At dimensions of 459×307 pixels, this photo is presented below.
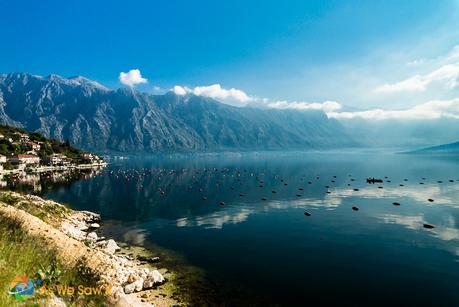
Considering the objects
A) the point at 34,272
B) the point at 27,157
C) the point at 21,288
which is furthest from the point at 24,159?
A: the point at 21,288

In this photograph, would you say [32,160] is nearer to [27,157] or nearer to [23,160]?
[27,157]

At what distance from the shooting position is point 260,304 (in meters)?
25.6

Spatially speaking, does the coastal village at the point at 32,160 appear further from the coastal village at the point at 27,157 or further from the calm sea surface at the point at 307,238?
the calm sea surface at the point at 307,238

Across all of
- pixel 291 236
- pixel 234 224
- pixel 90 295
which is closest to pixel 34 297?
pixel 90 295

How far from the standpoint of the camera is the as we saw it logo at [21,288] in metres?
9.90

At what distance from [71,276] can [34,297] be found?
6.20m

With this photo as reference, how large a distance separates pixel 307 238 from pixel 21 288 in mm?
41196

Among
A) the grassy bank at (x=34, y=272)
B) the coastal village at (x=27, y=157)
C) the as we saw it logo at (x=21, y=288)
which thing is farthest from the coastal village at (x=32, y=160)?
the as we saw it logo at (x=21, y=288)

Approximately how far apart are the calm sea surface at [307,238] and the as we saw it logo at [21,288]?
18880 mm

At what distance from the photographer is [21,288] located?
10414 mm

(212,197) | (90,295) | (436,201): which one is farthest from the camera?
(212,197)

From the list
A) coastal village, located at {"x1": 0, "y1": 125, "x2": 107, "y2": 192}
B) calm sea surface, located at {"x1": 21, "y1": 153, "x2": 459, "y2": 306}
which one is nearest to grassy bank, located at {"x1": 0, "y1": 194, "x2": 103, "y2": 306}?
calm sea surface, located at {"x1": 21, "y1": 153, "x2": 459, "y2": 306}

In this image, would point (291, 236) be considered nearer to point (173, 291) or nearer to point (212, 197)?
point (173, 291)

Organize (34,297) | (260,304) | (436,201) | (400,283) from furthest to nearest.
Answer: (436,201), (400,283), (260,304), (34,297)
